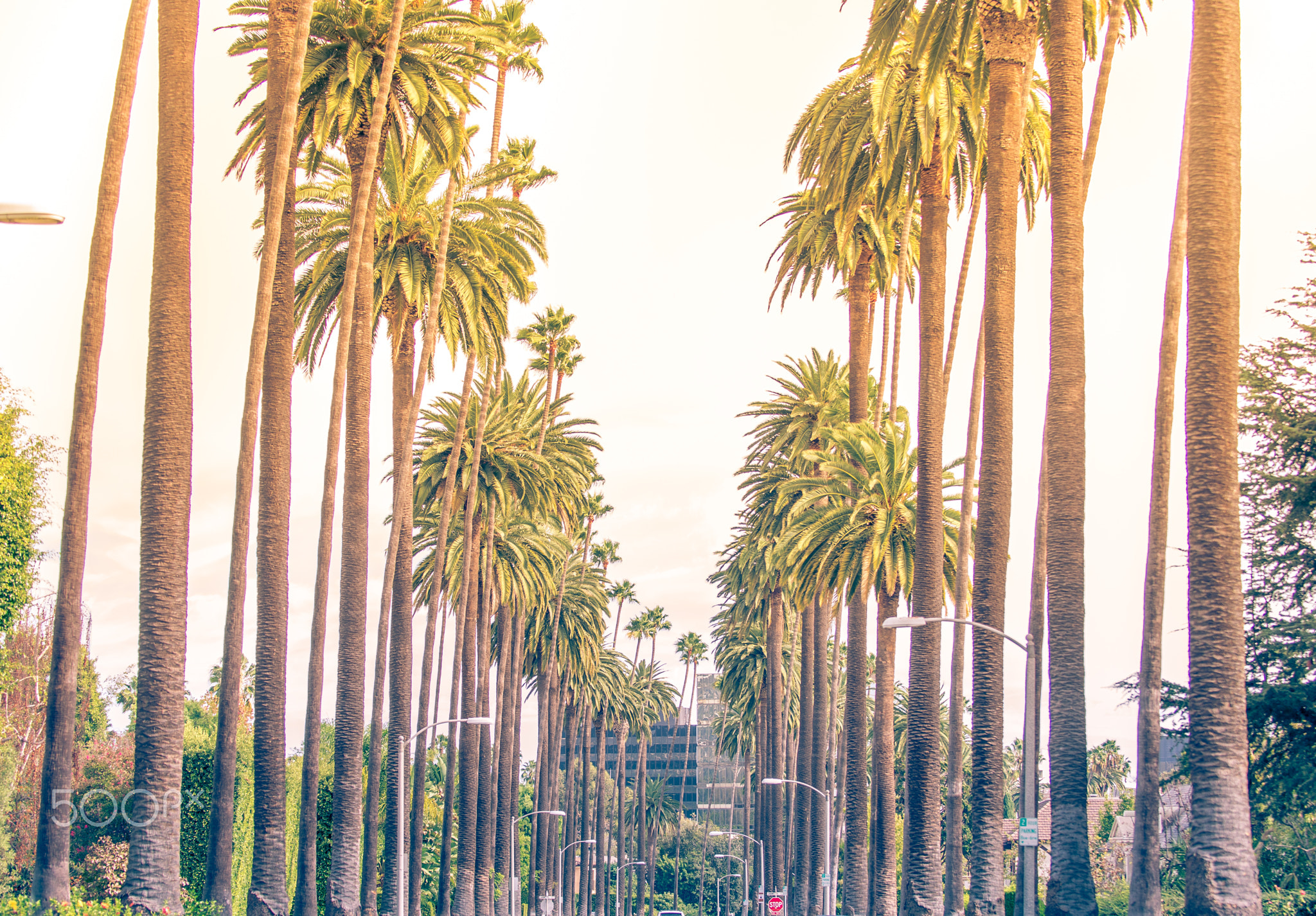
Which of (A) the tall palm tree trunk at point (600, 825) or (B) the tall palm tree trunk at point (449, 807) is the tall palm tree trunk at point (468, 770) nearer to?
(B) the tall palm tree trunk at point (449, 807)

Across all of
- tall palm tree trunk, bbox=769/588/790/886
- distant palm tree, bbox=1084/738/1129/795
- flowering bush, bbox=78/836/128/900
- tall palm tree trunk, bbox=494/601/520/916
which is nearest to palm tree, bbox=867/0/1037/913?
flowering bush, bbox=78/836/128/900

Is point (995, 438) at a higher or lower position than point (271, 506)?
higher

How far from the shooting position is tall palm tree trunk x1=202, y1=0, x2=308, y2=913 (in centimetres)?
2059

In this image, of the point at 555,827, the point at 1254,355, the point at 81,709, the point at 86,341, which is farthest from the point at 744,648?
the point at 86,341

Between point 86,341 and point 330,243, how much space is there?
1495 centimetres

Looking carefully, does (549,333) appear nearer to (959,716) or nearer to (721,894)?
(959,716)

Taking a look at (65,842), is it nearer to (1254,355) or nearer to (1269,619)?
(1269,619)

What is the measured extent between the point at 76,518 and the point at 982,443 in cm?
1554

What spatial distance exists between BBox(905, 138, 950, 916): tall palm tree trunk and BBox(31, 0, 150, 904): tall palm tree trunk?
17.6 m

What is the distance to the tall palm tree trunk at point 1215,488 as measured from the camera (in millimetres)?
13422

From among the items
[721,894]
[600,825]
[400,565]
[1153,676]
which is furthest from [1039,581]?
[721,894]

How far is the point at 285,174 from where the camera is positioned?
74.4 feet

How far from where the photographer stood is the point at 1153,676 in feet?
71.5

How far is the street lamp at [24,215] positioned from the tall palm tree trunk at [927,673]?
21.4 meters
